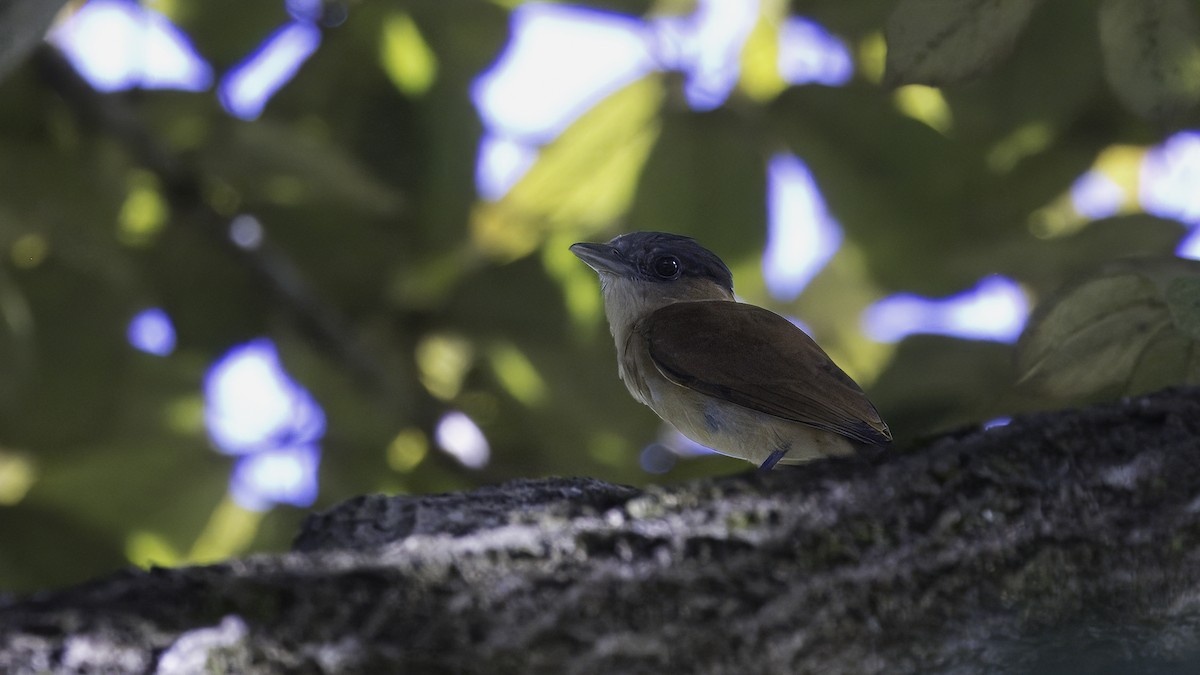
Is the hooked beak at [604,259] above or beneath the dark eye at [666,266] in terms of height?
above

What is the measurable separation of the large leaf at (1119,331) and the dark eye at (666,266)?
79.5 inches

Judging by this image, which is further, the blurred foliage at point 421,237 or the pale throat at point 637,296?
the blurred foliage at point 421,237

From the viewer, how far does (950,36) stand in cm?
189

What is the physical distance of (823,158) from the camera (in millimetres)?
4188

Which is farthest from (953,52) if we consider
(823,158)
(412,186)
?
(412,186)

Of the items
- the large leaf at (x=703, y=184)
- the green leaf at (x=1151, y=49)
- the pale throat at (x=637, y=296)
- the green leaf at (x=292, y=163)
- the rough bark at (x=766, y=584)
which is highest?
the green leaf at (x=292, y=163)

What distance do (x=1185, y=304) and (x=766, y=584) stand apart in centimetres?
88

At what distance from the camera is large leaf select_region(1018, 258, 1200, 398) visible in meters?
1.89

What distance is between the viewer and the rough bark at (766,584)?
4.17ft

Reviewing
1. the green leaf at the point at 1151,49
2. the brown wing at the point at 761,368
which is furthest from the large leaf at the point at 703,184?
the green leaf at the point at 1151,49

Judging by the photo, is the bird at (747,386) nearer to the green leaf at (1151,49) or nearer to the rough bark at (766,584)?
the green leaf at (1151,49)

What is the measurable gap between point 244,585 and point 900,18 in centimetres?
133

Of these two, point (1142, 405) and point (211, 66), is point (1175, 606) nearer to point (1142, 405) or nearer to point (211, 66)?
point (1142, 405)

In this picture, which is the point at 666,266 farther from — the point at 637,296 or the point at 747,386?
the point at 747,386
